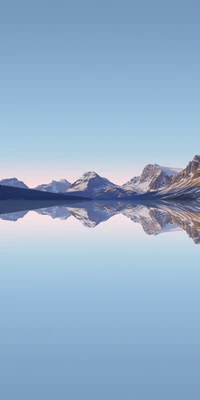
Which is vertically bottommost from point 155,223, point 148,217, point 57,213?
point 155,223

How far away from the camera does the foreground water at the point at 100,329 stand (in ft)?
26.9

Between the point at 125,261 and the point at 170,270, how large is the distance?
398 centimetres

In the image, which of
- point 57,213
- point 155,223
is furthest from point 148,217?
point 57,213

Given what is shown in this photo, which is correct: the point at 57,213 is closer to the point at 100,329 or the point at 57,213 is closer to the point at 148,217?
the point at 148,217

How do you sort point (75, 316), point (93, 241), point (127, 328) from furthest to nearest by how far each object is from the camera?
point (93, 241) → point (75, 316) → point (127, 328)

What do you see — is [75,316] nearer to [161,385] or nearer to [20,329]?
[20,329]

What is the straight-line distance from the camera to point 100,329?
11.4 m

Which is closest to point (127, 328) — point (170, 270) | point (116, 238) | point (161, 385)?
point (161, 385)

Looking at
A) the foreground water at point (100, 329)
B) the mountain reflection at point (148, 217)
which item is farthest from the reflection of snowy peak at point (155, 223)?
the foreground water at point (100, 329)

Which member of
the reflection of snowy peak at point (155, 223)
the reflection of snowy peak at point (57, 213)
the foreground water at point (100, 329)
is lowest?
the foreground water at point (100, 329)

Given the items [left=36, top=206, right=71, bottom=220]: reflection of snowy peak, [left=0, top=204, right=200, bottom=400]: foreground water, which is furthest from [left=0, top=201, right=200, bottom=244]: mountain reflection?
[left=0, top=204, right=200, bottom=400]: foreground water

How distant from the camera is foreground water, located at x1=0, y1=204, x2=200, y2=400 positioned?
8.20 m

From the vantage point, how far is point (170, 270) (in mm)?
20969

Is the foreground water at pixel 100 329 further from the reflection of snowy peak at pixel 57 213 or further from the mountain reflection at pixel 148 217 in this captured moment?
the reflection of snowy peak at pixel 57 213
